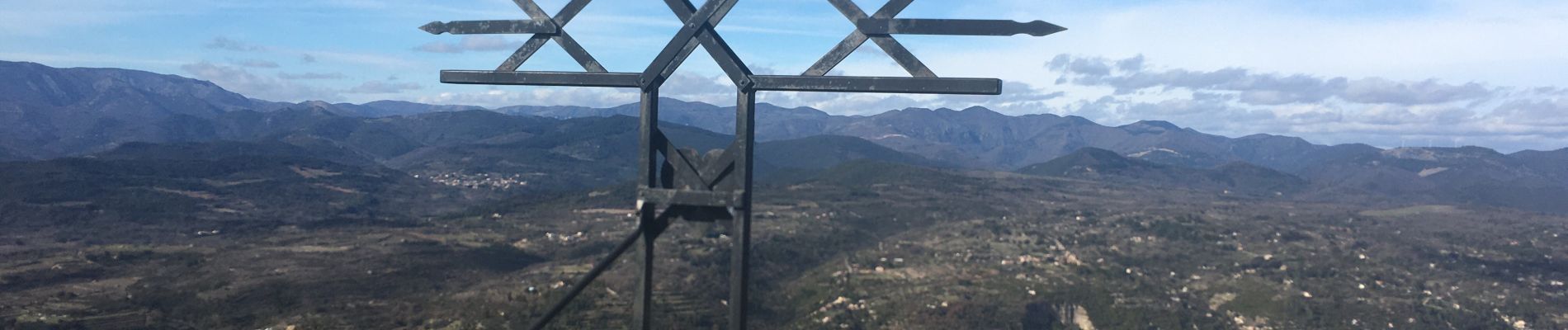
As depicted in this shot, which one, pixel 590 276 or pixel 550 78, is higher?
pixel 550 78

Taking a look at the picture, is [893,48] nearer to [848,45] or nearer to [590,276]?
[848,45]

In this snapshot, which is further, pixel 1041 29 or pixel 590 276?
pixel 590 276

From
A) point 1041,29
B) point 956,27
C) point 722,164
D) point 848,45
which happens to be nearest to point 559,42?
point 722,164

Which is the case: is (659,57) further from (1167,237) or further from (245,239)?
(1167,237)

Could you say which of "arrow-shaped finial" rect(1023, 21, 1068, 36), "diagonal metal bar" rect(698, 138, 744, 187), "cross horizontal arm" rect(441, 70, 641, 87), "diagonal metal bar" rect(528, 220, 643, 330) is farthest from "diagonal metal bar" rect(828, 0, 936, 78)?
"diagonal metal bar" rect(528, 220, 643, 330)

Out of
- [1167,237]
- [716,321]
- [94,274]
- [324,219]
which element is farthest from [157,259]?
[1167,237]

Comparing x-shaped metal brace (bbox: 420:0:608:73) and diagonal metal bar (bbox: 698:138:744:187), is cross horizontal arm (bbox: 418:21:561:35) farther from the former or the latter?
diagonal metal bar (bbox: 698:138:744:187)
